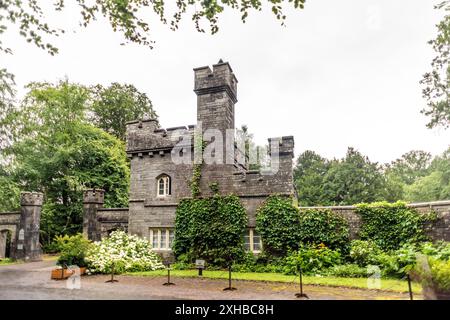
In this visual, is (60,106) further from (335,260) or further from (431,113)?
(431,113)

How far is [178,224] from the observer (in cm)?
1520

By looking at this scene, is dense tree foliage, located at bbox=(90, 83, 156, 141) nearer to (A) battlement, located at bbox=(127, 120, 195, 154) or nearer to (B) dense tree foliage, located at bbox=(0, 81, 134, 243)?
(B) dense tree foliage, located at bbox=(0, 81, 134, 243)

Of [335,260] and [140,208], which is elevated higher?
[140,208]

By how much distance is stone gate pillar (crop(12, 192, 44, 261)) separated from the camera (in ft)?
63.5

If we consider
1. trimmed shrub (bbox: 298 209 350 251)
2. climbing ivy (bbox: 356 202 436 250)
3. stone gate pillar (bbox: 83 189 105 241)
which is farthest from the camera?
stone gate pillar (bbox: 83 189 105 241)

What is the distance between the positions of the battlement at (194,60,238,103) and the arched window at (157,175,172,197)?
4.59 m

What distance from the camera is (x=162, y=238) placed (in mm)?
15906

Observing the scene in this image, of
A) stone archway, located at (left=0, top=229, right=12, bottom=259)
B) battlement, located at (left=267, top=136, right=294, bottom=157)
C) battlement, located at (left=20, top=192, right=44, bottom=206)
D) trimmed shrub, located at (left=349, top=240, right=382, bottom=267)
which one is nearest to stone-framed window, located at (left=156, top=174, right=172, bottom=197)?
battlement, located at (left=267, top=136, right=294, bottom=157)

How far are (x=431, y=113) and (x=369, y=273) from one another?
13974mm

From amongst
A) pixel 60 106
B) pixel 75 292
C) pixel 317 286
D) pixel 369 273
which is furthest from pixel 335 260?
pixel 60 106

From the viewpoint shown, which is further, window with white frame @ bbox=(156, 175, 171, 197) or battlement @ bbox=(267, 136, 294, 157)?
window with white frame @ bbox=(156, 175, 171, 197)

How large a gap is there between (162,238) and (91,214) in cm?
547

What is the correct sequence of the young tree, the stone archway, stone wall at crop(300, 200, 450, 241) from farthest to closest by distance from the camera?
the young tree < the stone archway < stone wall at crop(300, 200, 450, 241)

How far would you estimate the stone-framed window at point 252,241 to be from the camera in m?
14.3
